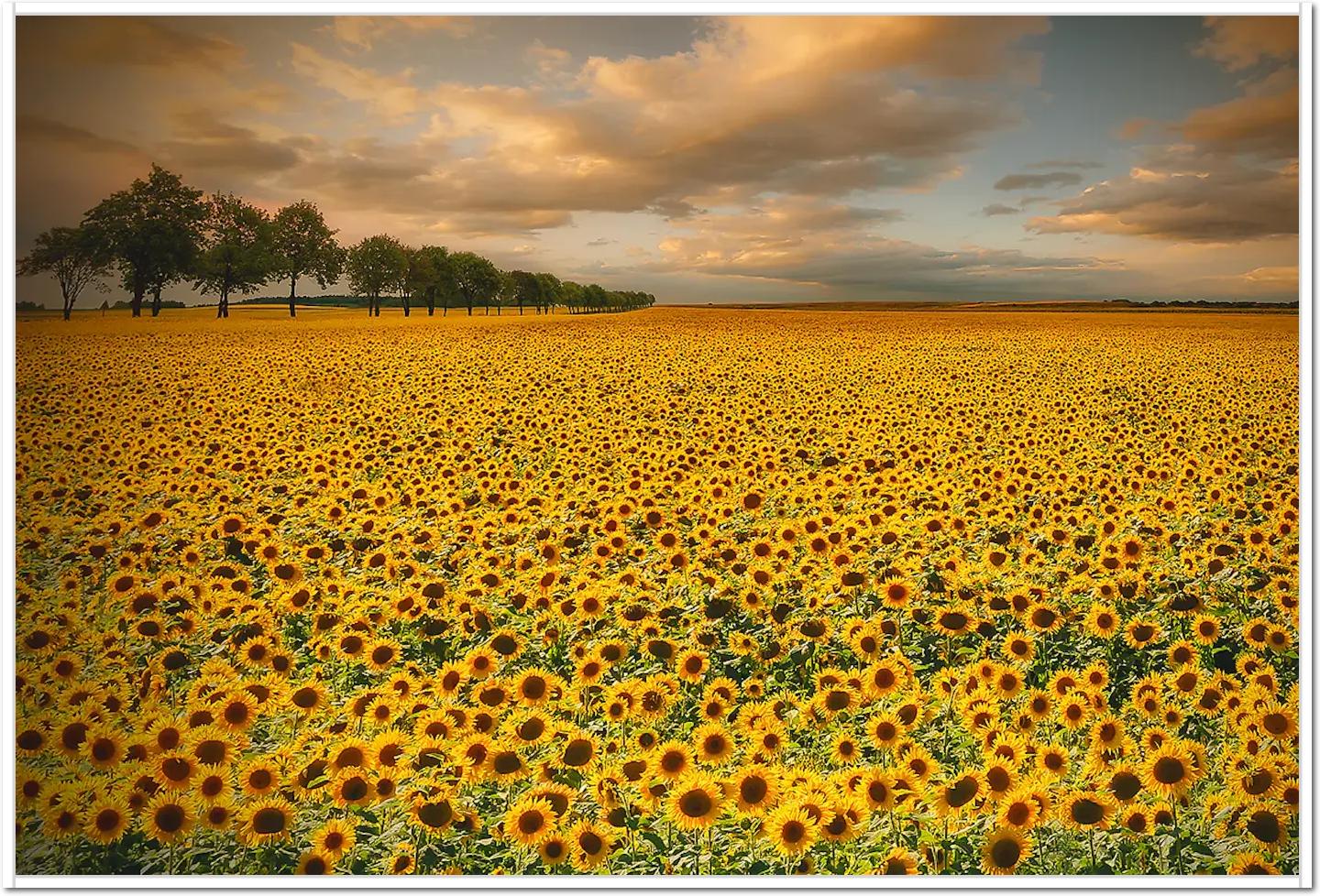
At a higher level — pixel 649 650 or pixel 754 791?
pixel 649 650

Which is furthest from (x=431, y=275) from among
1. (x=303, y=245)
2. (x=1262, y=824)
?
(x=1262, y=824)

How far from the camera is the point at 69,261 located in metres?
4.20

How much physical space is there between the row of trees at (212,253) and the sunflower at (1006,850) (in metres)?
4.26

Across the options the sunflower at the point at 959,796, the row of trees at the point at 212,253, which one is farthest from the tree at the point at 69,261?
the sunflower at the point at 959,796

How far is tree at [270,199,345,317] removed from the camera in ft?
16.1

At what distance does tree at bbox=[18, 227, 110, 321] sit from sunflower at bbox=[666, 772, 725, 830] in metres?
4.09

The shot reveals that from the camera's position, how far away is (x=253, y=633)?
116 inches

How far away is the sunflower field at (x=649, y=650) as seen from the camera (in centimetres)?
229

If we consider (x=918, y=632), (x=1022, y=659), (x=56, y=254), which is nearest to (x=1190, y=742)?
(x=1022, y=659)

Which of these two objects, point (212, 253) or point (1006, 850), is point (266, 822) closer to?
point (1006, 850)

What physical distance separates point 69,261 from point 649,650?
392cm

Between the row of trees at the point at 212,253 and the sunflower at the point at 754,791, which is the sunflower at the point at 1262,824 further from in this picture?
the row of trees at the point at 212,253

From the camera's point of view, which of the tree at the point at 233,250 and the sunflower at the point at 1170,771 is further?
the tree at the point at 233,250
